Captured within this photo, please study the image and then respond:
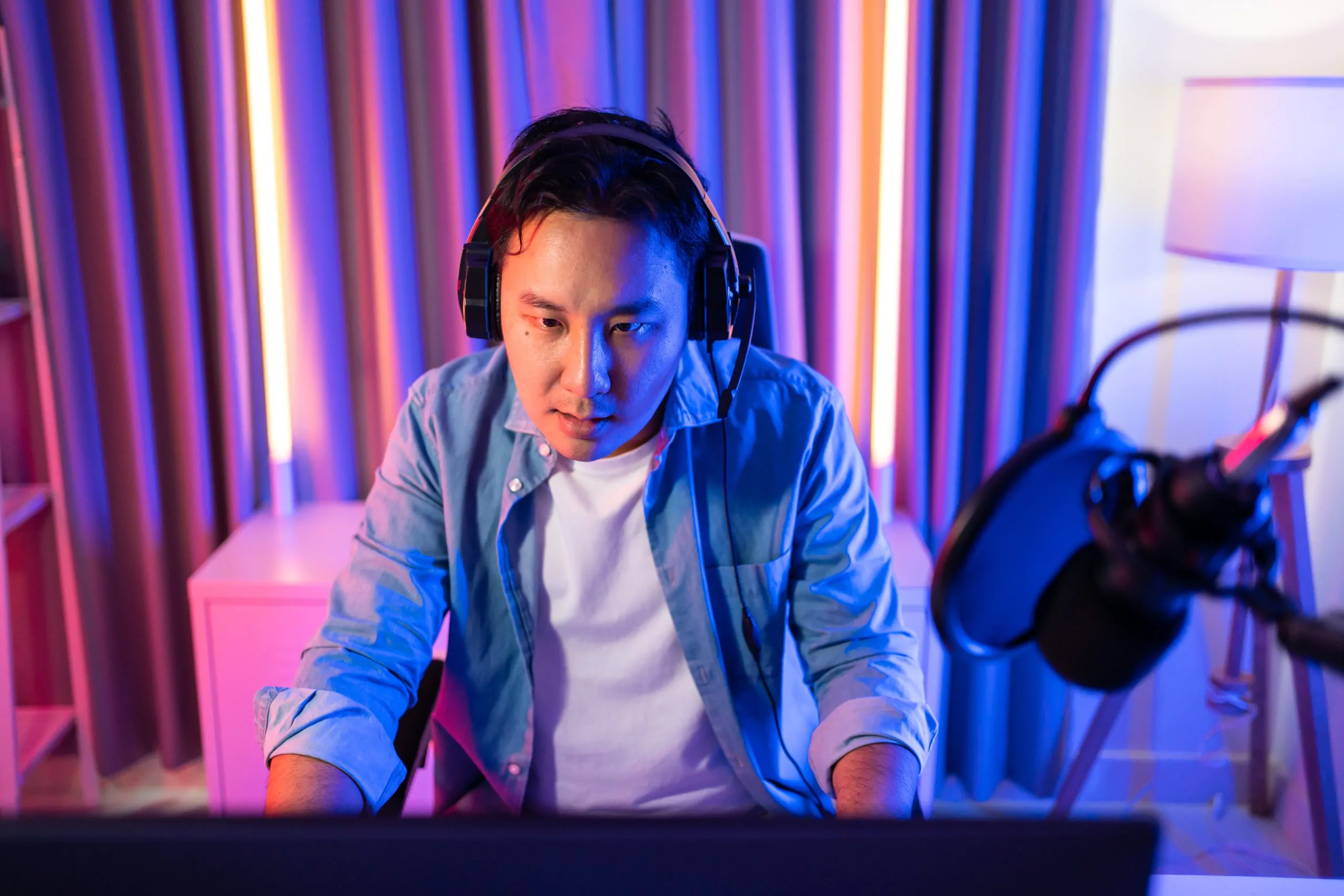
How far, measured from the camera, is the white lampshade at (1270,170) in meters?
1.53

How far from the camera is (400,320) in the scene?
196cm

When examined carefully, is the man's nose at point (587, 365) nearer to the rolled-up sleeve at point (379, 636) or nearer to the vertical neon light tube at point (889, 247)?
the rolled-up sleeve at point (379, 636)

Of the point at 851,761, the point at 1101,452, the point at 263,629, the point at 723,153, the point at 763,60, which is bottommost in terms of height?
the point at 263,629

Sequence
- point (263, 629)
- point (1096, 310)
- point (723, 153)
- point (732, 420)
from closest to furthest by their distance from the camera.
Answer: point (732, 420) → point (263, 629) → point (723, 153) → point (1096, 310)

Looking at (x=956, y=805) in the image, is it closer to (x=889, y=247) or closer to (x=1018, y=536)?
(x=889, y=247)

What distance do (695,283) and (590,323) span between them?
16cm

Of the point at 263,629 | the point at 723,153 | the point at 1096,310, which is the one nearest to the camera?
the point at 263,629

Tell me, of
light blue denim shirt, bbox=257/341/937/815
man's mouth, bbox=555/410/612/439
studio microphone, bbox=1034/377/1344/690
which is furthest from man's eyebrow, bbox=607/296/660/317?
studio microphone, bbox=1034/377/1344/690

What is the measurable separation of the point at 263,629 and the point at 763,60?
1.25 metres

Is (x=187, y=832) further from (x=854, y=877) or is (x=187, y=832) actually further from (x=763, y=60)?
(x=763, y=60)

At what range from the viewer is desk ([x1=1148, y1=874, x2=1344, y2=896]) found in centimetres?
81

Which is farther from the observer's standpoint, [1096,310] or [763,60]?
[1096,310]

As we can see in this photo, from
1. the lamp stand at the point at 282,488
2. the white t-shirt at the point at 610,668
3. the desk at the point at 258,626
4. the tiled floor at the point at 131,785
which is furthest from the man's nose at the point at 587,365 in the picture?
the tiled floor at the point at 131,785

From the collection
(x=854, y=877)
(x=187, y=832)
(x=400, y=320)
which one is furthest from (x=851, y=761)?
(x=400, y=320)
